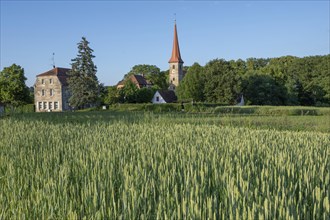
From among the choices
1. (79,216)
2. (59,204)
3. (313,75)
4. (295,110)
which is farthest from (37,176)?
(313,75)

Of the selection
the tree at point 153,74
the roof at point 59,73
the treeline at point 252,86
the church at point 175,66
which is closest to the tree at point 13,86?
the roof at point 59,73

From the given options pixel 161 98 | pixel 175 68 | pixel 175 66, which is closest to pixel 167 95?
pixel 161 98

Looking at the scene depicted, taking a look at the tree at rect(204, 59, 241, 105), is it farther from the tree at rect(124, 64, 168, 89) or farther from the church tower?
the tree at rect(124, 64, 168, 89)

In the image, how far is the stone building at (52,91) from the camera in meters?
49.5

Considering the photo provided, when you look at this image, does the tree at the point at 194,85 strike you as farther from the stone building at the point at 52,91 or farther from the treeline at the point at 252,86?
the stone building at the point at 52,91

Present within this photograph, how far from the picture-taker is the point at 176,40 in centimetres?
7700

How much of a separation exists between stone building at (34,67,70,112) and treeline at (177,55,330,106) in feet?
58.7

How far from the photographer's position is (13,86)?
144ft

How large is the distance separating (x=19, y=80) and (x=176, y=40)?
41.7 metres

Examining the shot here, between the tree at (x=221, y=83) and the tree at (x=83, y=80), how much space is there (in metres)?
16.7

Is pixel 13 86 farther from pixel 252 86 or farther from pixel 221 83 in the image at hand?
pixel 252 86

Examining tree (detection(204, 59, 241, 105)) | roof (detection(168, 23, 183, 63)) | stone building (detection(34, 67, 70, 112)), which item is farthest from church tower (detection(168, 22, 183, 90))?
stone building (detection(34, 67, 70, 112))

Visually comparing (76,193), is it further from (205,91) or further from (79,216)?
(205,91)

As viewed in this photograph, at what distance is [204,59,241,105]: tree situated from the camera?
45188 mm
